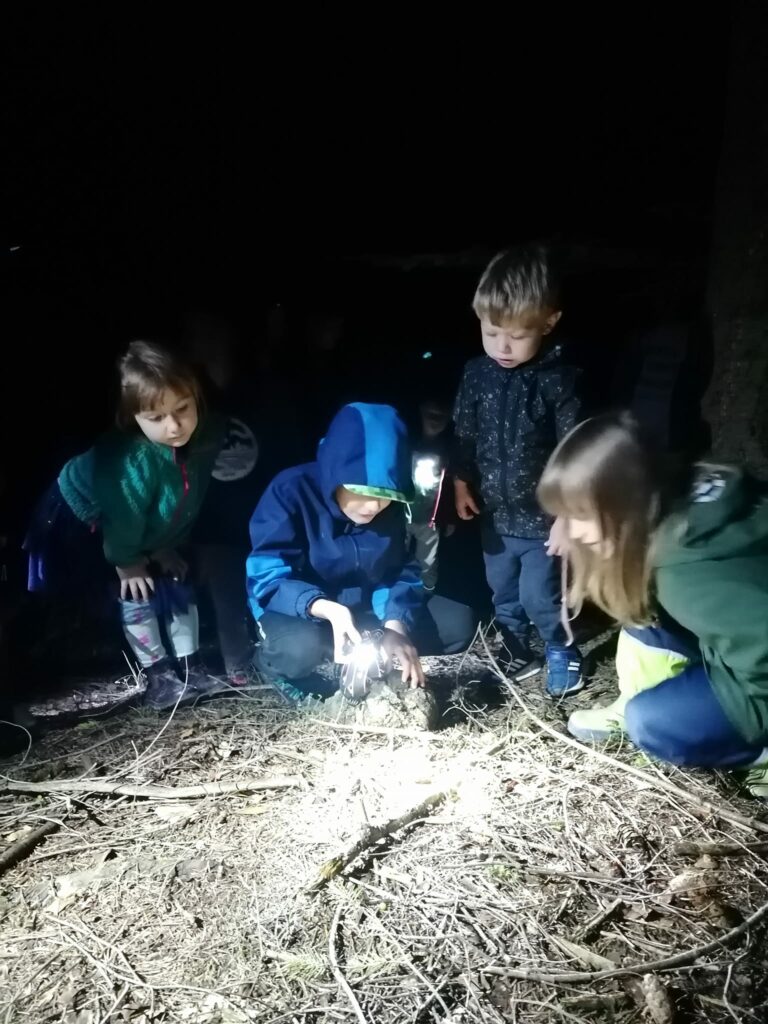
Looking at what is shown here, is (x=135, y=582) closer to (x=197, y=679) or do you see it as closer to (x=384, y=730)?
(x=197, y=679)

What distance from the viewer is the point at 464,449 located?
11.0ft

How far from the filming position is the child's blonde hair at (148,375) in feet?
9.33

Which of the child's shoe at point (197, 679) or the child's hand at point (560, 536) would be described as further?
the child's shoe at point (197, 679)

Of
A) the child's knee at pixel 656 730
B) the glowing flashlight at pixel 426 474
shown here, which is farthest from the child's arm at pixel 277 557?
the child's knee at pixel 656 730

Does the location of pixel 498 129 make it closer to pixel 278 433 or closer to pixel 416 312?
pixel 416 312

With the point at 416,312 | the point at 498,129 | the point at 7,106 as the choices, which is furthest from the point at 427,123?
the point at 7,106

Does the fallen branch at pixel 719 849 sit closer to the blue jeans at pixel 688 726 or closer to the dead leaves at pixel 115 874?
the blue jeans at pixel 688 726

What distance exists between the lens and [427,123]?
5.11 metres

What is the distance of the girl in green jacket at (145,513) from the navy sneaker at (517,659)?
1.44m

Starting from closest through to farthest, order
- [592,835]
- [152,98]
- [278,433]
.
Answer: [592,835], [278,433], [152,98]

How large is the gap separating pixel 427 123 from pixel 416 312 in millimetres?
1315

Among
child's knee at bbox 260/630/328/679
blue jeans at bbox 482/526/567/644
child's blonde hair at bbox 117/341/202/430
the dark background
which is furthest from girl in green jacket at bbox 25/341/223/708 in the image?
blue jeans at bbox 482/526/567/644

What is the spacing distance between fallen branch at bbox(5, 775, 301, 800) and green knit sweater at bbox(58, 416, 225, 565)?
954mm

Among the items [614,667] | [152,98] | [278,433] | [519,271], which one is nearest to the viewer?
[519,271]
